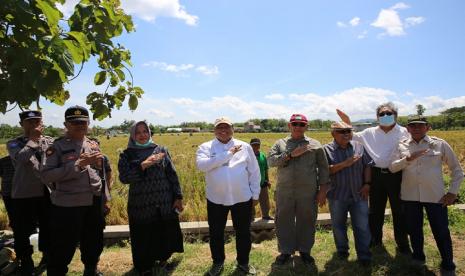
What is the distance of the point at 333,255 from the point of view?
14.9 feet

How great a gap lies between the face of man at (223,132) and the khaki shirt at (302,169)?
646mm

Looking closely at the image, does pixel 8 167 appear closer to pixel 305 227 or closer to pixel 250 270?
pixel 250 270

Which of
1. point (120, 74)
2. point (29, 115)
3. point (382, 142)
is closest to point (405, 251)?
point (382, 142)

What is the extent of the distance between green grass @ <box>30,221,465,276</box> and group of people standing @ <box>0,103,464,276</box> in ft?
0.47

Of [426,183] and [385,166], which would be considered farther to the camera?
[385,166]

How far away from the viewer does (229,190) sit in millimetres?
3973

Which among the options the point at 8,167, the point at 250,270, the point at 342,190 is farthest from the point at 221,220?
the point at 8,167

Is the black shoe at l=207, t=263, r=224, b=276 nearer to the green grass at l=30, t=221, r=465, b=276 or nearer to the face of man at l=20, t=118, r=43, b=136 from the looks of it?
the green grass at l=30, t=221, r=465, b=276

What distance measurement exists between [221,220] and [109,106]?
6.04 feet

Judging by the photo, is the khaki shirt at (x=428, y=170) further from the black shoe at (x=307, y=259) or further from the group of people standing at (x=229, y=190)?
the black shoe at (x=307, y=259)

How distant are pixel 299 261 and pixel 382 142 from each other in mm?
1878

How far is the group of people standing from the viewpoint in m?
3.63

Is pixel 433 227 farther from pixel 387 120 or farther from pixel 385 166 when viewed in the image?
pixel 387 120

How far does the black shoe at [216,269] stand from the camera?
4.00 metres
